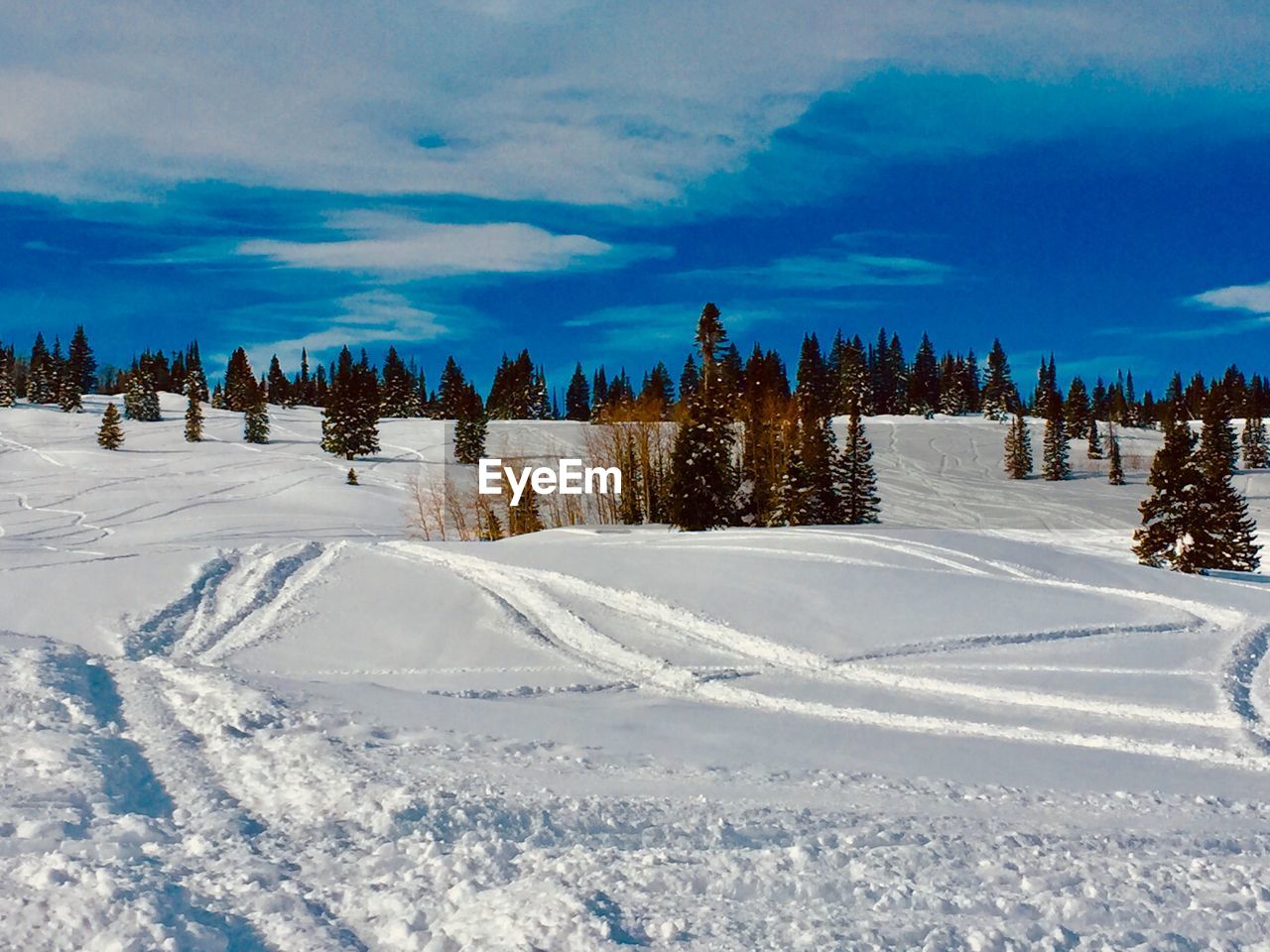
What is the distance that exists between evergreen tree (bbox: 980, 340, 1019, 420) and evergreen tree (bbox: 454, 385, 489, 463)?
67.1 meters

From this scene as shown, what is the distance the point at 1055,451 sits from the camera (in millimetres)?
87812

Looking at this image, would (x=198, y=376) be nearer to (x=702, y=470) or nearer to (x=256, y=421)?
(x=256, y=421)

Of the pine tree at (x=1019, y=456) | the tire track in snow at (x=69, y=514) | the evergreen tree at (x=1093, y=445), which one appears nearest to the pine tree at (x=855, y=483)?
the tire track in snow at (x=69, y=514)

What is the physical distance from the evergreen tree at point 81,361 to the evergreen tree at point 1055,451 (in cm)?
9924

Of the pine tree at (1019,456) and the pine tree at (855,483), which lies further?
the pine tree at (1019,456)

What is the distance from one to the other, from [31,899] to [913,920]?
5.05 m

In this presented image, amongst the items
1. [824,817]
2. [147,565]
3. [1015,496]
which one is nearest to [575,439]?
[1015,496]

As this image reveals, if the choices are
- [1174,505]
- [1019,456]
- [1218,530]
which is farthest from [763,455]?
[1019,456]

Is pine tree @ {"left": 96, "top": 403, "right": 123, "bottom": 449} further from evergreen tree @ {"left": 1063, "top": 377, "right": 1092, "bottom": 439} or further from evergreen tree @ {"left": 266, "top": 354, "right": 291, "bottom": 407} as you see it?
evergreen tree @ {"left": 1063, "top": 377, "right": 1092, "bottom": 439}

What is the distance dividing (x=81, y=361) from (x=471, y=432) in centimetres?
7405

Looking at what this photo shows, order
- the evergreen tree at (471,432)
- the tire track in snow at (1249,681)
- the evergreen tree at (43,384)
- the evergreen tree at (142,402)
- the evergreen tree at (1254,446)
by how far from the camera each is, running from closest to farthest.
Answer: the tire track in snow at (1249,681) → the evergreen tree at (471,432) → the evergreen tree at (142,402) → the evergreen tree at (1254,446) → the evergreen tree at (43,384)

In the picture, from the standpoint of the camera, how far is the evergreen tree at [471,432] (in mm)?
72812

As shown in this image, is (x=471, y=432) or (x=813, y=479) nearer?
(x=813, y=479)

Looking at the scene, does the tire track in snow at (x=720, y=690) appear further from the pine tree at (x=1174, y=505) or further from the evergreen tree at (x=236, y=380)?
the evergreen tree at (x=236, y=380)
